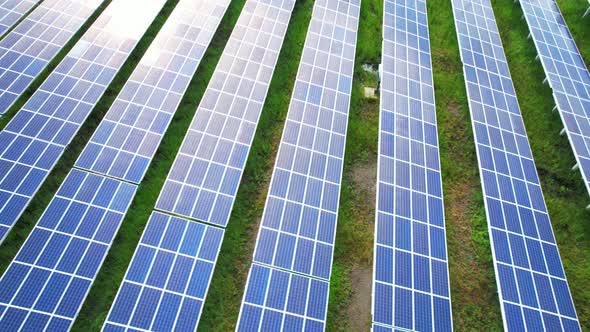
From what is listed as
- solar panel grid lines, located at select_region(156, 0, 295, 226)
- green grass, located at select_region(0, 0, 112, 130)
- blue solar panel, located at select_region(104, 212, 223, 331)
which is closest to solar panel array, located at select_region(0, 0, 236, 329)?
blue solar panel, located at select_region(104, 212, 223, 331)

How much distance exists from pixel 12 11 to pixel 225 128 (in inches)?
502

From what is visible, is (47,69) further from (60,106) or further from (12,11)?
(12,11)

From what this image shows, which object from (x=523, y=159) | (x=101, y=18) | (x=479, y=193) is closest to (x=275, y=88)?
(x=101, y=18)

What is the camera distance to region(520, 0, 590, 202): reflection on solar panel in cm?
1780

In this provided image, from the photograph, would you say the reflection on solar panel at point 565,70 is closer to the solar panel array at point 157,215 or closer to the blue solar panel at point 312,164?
the blue solar panel at point 312,164

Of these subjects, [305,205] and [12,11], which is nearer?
[305,205]

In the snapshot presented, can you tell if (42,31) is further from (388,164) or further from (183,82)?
(388,164)

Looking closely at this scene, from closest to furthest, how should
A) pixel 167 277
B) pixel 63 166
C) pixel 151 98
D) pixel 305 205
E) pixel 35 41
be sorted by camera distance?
1. pixel 167 277
2. pixel 305 205
3. pixel 63 166
4. pixel 151 98
5. pixel 35 41

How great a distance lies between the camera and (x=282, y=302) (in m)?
11.7

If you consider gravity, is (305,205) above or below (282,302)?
above

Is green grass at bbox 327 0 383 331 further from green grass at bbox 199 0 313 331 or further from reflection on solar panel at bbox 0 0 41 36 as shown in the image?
reflection on solar panel at bbox 0 0 41 36

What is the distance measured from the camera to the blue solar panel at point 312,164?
1273 cm

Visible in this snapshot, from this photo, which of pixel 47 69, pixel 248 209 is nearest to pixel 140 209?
pixel 248 209

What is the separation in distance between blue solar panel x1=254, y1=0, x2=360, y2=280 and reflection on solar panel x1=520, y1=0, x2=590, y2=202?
1070 cm
